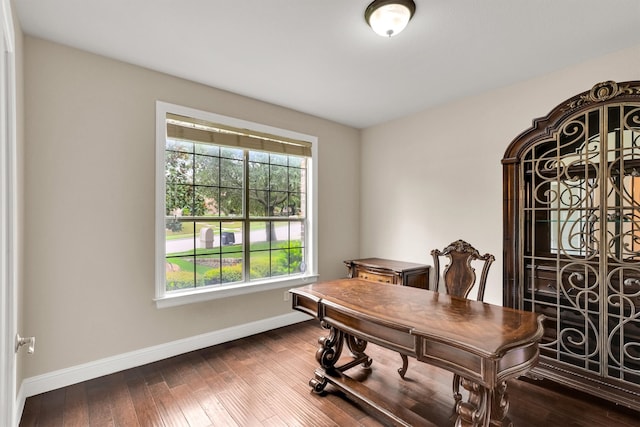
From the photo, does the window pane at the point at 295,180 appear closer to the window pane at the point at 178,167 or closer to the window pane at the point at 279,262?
the window pane at the point at 279,262

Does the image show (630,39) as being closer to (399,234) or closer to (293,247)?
(399,234)

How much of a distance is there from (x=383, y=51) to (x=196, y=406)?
3.06 meters

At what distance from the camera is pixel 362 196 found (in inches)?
184

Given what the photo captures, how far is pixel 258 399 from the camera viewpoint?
2303 millimetres

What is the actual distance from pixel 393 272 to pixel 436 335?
6.62 feet

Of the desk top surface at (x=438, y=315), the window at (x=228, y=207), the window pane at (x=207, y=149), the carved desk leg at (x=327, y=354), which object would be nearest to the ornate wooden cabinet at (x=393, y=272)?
the window at (x=228, y=207)

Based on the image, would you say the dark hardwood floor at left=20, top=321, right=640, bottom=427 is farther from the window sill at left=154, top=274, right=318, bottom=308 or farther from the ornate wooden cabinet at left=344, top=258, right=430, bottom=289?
the ornate wooden cabinet at left=344, top=258, right=430, bottom=289

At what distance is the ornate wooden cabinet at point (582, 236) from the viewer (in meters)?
2.12

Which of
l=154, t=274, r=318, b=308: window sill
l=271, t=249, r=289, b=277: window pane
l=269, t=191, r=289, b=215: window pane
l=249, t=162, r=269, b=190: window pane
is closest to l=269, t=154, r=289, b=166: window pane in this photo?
l=249, t=162, r=269, b=190: window pane

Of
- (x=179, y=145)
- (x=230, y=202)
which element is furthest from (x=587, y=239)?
(x=179, y=145)

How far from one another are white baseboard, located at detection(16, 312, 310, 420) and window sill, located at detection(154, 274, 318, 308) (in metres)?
0.39

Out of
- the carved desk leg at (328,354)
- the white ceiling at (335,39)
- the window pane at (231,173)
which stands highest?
the white ceiling at (335,39)

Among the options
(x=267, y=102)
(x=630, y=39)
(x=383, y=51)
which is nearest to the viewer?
(x=630, y=39)

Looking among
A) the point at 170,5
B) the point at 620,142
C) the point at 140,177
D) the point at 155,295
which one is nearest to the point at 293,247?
the point at 155,295
